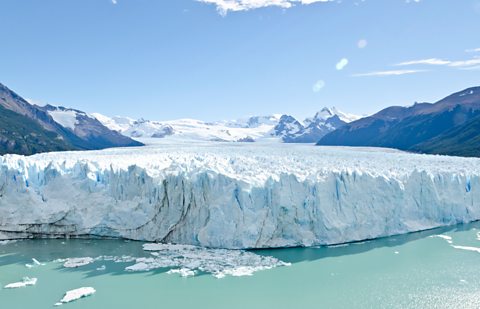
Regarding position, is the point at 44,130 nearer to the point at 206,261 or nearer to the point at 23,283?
the point at 23,283

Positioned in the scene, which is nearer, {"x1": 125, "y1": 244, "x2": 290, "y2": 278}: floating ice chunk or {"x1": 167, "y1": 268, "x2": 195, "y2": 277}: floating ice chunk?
{"x1": 167, "y1": 268, "x2": 195, "y2": 277}: floating ice chunk

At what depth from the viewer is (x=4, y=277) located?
515 inches

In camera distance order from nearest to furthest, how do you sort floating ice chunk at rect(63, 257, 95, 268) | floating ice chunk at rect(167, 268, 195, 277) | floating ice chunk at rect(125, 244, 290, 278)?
floating ice chunk at rect(167, 268, 195, 277) → floating ice chunk at rect(125, 244, 290, 278) → floating ice chunk at rect(63, 257, 95, 268)

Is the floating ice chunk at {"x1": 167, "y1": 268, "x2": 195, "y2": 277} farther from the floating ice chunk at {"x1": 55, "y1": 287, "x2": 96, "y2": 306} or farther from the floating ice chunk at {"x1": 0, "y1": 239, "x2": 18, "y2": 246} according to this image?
the floating ice chunk at {"x1": 0, "y1": 239, "x2": 18, "y2": 246}

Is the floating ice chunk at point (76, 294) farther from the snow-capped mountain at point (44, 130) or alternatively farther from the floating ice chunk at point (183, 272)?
the snow-capped mountain at point (44, 130)

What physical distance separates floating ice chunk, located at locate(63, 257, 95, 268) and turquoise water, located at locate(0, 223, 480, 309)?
0.73 feet

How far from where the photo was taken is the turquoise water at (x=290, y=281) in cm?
1130

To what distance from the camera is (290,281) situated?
1277 centimetres

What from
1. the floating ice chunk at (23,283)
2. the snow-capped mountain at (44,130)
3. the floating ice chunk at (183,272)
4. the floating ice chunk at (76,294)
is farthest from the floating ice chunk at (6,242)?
the snow-capped mountain at (44,130)

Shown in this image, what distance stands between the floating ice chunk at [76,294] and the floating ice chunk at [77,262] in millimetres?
2230

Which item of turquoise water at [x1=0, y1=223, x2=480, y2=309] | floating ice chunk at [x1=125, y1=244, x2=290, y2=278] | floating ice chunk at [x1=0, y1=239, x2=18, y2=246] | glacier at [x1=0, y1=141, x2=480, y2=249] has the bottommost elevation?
turquoise water at [x1=0, y1=223, x2=480, y2=309]

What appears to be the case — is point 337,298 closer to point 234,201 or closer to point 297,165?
point 234,201

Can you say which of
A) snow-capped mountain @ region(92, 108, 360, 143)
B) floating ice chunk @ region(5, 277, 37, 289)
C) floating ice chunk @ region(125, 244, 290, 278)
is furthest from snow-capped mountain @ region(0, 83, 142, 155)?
floating ice chunk @ region(125, 244, 290, 278)

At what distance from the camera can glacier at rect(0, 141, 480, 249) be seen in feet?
52.0
